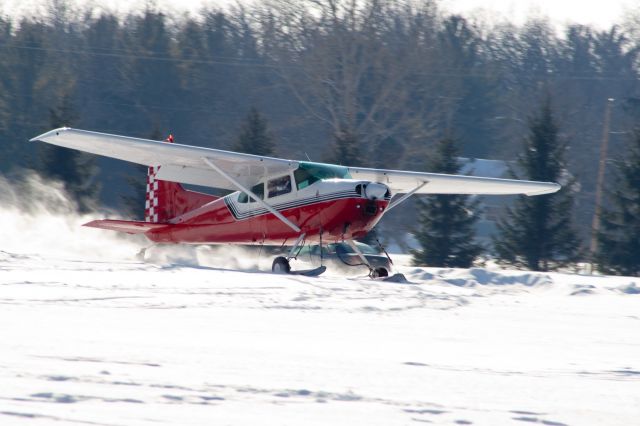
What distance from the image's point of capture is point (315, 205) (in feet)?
50.5

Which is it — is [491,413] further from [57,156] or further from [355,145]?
[57,156]

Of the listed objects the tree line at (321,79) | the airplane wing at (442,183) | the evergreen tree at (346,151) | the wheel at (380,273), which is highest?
the tree line at (321,79)

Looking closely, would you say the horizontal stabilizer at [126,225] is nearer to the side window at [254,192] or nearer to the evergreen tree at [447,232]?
the side window at [254,192]

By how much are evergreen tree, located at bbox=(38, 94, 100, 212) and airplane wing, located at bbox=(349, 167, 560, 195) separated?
14.6 meters

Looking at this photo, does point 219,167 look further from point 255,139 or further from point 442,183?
point 255,139

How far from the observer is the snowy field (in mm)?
4949

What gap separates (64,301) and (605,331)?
509 cm

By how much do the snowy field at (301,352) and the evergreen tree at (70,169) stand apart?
60.2 feet

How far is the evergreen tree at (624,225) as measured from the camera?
25.8 metres

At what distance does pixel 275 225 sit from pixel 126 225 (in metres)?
3.05

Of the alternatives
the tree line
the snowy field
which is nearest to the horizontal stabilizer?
the snowy field

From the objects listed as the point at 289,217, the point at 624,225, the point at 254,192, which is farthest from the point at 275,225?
the point at 624,225

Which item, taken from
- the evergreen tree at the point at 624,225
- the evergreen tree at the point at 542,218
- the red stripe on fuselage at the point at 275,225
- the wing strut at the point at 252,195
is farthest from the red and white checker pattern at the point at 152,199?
the evergreen tree at the point at 624,225

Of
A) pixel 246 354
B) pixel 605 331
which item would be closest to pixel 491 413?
pixel 246 354
